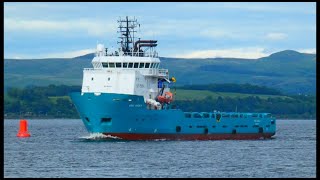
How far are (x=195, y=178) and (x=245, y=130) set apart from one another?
137 feet

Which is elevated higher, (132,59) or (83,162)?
(132,59)

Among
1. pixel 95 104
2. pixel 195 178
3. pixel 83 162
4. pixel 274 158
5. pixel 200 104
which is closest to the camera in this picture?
pixel 195 178

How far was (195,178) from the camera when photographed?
55.9m

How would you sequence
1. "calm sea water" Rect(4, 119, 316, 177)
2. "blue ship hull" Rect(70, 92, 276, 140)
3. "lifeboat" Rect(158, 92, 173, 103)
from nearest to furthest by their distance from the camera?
"calm sea water" Rect(4, 119, 316, 177) → "blue ship hull" Rect(70, 92, 276, 140) → "lifeboat" Rect(158, 92, 173, 103)

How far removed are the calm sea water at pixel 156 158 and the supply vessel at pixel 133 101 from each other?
79.8 inches

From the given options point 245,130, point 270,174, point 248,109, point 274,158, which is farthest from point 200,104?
point 270,174

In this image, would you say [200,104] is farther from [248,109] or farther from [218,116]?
[218,116]

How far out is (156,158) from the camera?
228 feet

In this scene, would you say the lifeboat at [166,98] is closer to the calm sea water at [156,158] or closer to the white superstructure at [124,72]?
the white superstructure at [124,72]

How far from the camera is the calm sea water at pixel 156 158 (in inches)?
2368

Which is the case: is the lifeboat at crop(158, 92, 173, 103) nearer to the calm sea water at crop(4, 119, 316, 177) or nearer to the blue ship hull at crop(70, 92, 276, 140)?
the blue ship hull at crop(70, 92, 276, 140)

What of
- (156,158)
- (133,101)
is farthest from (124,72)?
(156,158)

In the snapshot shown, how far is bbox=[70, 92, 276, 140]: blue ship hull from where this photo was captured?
83938mm

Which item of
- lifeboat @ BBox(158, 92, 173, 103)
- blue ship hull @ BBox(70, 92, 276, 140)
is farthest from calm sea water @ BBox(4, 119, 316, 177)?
lifeboat @ BBox(158, 92, 173, 103)
